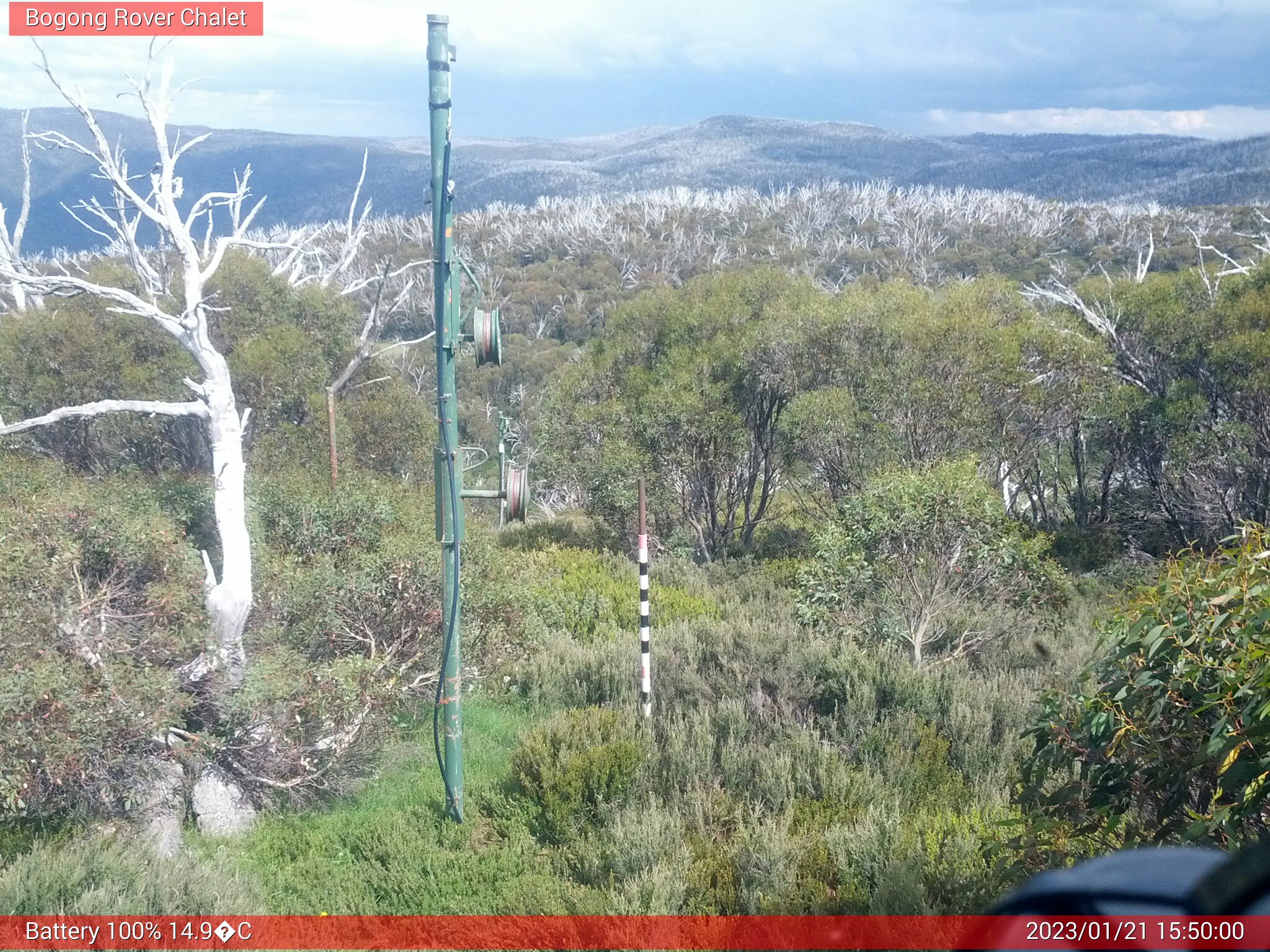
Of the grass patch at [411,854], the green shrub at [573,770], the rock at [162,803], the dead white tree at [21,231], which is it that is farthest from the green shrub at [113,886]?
the dead white tree at [21,231]

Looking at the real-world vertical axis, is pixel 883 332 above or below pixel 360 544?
above

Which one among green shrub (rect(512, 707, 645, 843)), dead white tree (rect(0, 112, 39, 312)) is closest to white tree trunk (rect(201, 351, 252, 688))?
green shrub (rect(512, 707, 645, 843))

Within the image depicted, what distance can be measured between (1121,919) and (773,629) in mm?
8887

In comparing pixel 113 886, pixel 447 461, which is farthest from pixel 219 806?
pixel 447 461

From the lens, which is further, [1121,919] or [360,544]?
[360,544]

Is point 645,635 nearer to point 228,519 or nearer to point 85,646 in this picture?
point 228,519

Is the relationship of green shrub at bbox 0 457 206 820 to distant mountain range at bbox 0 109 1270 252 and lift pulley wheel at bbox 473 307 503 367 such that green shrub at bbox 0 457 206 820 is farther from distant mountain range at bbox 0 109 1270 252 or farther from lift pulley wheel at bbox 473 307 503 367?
distant mountain range at bbox 0 109 1270 252

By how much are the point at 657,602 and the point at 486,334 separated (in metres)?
6.90

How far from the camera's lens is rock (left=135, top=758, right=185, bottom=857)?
20.2 ft

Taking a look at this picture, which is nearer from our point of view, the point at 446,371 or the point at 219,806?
the point at 446,371

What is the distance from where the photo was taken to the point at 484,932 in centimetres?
505

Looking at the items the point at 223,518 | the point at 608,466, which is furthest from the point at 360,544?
the point at 608,466

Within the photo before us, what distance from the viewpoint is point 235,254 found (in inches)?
714

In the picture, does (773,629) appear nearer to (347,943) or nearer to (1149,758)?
(347,943)
